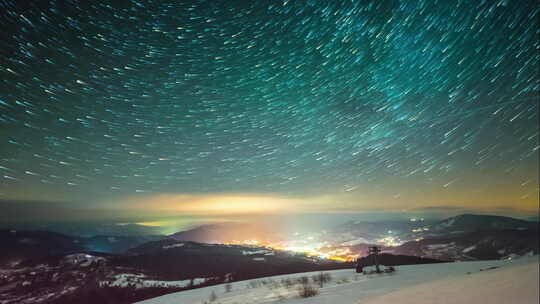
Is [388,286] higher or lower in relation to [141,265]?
higher

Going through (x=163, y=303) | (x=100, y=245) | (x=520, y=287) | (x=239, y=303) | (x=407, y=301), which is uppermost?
(x=520, y=287)

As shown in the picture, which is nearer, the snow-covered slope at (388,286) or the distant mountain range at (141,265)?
the snow-covered slope at (388,286)

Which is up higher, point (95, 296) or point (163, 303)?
point (163, 303)

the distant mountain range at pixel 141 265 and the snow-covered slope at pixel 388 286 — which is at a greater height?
the snow-covered slope at pixel 388 286

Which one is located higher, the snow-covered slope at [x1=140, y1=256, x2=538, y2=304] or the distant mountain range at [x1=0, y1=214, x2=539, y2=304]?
the snow-covered slope at [x1=140, y1=256, x2=538, y2=304]

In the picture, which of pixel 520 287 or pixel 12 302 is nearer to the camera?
pixel 520 287

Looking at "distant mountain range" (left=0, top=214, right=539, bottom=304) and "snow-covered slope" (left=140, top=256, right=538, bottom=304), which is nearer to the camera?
"snow-covered slope" (left=140, top=256, right=538, bottom=304)

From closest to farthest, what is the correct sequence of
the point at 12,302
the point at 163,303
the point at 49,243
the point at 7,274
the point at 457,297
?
the point at 457,297 → the point at 163,303 → the point at 12,302 → the point at 7,274 → the point at 49,243

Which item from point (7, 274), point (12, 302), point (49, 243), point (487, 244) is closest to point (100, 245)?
point (49, 243)

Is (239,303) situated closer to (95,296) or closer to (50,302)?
(95,296)

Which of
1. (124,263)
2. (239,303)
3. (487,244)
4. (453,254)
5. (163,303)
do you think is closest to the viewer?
(239,303)

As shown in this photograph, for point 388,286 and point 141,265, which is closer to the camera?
point 388,286
